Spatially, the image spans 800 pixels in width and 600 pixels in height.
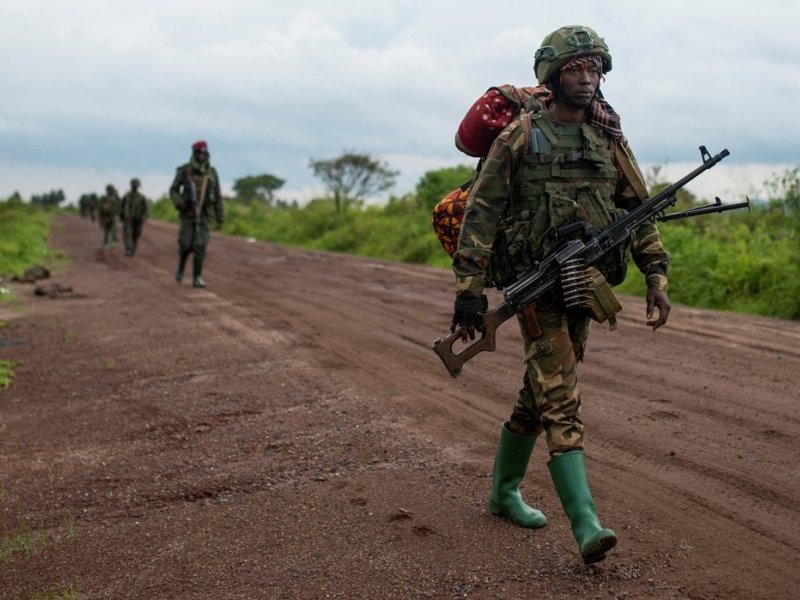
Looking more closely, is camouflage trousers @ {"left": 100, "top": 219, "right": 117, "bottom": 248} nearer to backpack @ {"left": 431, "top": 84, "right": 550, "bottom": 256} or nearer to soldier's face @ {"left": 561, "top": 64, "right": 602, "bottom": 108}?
backpack @ {"left": 431, "top": 84, "right": 550, "bottom": 256}

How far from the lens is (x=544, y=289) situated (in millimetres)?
3637

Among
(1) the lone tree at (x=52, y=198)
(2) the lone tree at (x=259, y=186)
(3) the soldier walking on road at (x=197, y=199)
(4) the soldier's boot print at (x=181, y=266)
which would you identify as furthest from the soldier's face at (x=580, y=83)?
(1) the lone tree at (x=52, y=198)

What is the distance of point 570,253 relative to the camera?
3.58m

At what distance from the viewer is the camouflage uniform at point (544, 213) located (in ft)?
11.9

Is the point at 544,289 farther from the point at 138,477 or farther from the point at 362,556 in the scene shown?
the point at 138,477

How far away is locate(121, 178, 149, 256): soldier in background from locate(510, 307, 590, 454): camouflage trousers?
17.7 m

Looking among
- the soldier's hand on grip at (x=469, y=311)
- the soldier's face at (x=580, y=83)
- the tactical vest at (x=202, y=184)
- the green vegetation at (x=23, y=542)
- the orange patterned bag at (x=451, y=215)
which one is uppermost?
the soldier's face at (x=580, y=83)

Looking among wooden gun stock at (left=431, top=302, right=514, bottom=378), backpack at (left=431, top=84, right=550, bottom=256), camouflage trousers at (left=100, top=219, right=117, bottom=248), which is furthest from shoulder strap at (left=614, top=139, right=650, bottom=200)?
camouflage trousers at (left=100, top=219, right=117, bottom=248)

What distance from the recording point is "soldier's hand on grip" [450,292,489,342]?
142 inches

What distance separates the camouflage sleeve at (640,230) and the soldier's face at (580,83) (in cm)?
30

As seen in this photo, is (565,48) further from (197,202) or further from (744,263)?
(197,202)

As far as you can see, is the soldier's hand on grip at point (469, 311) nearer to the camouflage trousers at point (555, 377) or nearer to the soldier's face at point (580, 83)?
the camouflage trousers at point (555, 377)

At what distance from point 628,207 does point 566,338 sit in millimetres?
645

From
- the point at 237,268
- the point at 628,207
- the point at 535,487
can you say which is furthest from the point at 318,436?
the point at 237,268
